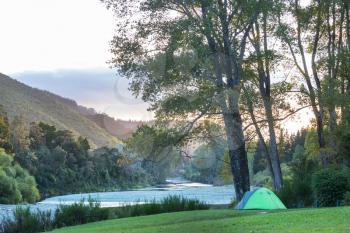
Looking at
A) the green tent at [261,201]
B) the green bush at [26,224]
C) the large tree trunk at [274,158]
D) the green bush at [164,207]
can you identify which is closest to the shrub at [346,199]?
the green tent at [261,201]

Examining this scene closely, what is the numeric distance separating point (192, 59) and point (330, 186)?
744 centimetres

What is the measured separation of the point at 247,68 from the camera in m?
28.5

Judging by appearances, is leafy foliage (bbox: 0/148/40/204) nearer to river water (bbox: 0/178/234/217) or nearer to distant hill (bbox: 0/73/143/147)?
river water (bbox: 0/178/234/217)

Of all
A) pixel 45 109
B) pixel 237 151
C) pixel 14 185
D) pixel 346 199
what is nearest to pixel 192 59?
pixel 237 151

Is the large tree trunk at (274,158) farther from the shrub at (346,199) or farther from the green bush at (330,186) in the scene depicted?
the shrub at (346,199)

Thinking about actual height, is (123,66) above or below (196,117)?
above

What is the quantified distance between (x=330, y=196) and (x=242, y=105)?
8.26m

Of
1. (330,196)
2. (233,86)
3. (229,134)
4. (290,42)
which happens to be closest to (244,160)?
(229,134)

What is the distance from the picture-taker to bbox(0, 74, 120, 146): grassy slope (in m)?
148

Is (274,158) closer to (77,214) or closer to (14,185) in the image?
(77,214)

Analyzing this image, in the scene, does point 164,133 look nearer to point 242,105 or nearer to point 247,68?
point 242,105

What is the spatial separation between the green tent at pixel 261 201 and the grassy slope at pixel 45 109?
12087 centimetres

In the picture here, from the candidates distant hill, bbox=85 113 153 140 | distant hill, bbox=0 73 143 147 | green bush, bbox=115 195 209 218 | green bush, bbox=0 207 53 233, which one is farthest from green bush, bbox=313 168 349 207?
distant hill, bbox=0 73 143 147

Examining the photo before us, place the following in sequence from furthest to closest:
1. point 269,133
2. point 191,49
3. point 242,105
A: point 269,133 → point 242,105 → point 191,49
